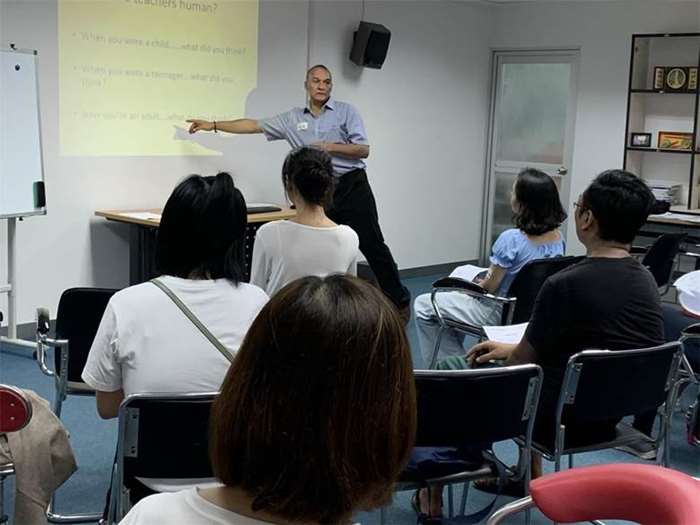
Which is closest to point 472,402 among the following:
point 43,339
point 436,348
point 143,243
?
point 43,339

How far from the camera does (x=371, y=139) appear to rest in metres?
7.13

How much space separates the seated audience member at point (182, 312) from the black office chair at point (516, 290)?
1.83 meters

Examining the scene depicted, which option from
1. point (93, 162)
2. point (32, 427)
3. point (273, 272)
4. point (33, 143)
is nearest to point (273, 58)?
point (93, 162)

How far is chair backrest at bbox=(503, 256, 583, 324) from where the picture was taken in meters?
3.77

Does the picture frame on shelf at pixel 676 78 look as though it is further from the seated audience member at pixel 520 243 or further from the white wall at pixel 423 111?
the seated audience member at pixel 520 243

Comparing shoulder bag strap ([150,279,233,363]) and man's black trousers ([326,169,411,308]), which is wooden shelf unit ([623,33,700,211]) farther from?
shoulder bag strap ([150,279,233,363])

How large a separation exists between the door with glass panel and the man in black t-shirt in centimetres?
524

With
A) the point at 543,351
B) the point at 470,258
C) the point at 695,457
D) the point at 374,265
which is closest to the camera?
the point at 543,351

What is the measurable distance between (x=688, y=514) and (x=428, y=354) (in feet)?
11.8

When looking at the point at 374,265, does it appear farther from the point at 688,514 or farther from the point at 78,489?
the point at 688,514

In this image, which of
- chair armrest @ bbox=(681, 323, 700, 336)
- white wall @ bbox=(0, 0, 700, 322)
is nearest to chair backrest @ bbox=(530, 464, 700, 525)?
chair armrest @ bbox=(681, 323, 700, 336)

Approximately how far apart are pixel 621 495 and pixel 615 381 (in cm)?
159

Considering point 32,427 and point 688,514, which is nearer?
point 688,514

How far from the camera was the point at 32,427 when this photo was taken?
2.25 metres
